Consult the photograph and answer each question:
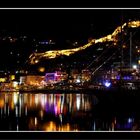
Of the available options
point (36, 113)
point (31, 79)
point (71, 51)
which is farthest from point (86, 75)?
point (36, 113)

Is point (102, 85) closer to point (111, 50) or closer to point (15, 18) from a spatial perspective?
point (111, 50)

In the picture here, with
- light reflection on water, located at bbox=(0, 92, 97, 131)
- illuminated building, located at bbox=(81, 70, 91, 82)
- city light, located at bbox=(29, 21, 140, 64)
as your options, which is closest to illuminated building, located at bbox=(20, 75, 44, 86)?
city light, located at bbox=(29, 21, 140, 64)

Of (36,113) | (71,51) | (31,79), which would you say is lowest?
(36,113)

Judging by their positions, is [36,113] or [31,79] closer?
[31,79]

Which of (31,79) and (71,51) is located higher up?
(71,51)

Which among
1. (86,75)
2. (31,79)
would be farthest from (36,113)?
(86,75)

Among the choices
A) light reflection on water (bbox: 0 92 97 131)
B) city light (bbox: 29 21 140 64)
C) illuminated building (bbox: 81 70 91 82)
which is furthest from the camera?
light reflection on water (bbox: 0 92 97 131)

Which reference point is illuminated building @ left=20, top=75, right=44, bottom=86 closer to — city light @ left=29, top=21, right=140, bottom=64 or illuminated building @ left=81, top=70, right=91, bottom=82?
city light @ left=29, top=21, right=140, bottom=64

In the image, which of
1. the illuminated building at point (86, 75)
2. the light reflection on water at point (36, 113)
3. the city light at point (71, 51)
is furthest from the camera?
the light reflection on water at point (36, 113)

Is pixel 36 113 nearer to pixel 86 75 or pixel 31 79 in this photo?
pixel 31 79

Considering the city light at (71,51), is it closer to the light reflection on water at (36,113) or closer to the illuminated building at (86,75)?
the illuminated building at (86,75)

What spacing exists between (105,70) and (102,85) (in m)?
0.22

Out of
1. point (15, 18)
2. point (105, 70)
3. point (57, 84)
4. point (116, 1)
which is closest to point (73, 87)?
point (57, 84)

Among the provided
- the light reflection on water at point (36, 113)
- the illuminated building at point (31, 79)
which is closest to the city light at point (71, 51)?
the illuminated building at point (31, 79)
